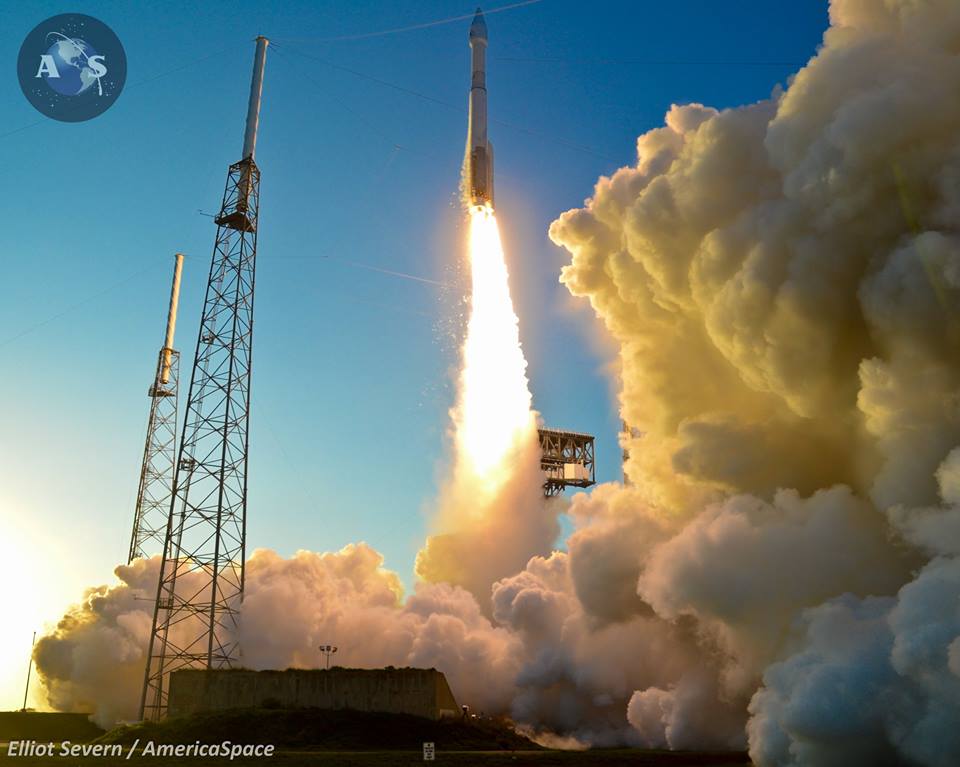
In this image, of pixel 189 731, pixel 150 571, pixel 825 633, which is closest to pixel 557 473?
pixel 150 571

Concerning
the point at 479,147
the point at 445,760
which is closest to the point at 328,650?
the point at 445,760

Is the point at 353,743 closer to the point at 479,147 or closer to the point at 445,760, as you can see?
the point at 445,760

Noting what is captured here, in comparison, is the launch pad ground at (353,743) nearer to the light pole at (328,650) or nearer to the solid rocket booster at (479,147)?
the light pole at (328,650)

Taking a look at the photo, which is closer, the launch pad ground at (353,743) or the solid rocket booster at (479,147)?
the launch pad ground at (353,743)

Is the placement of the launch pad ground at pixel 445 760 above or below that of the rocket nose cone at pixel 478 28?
below

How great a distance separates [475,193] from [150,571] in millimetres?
41690

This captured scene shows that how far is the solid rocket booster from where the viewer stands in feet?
210

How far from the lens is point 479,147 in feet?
213

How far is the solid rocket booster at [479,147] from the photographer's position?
6412 cm

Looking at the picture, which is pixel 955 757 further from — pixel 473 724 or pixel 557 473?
pixel 557 473

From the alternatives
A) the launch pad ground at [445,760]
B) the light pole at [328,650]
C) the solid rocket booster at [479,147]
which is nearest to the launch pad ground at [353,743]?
the launch pad ground at [445,760]

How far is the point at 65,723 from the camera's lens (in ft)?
232

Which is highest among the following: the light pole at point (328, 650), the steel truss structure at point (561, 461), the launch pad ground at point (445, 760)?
the steel truss structure at point (561, 461)

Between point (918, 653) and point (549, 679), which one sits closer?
point (918, 653)
